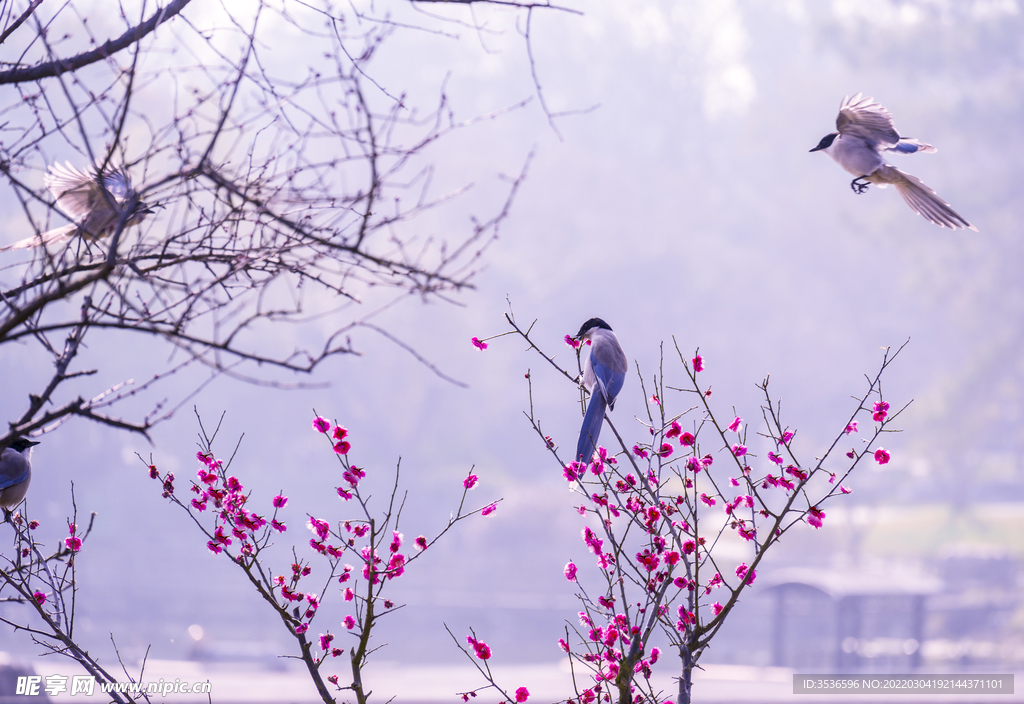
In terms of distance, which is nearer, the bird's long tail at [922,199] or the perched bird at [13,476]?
the bird's long tail at [922,199]

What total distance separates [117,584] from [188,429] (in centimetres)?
469

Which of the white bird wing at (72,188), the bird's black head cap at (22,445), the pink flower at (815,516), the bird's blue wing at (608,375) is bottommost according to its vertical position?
the pink flower at (815,516)

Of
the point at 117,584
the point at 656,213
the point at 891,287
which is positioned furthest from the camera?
the point at 656,213

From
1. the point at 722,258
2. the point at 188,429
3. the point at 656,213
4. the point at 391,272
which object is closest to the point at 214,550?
the point at 391,272

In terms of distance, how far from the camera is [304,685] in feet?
32.7

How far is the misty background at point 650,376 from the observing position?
1466cm

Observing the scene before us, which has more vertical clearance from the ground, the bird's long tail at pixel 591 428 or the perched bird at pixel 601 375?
the perched bird at pixel 601 375

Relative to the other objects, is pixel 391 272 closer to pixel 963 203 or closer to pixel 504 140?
pixel 963 203

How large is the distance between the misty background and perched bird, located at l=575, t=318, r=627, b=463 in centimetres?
946

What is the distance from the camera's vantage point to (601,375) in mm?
2912

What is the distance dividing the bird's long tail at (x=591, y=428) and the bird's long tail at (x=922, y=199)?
46.7 inches

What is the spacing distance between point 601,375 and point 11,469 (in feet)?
6.78

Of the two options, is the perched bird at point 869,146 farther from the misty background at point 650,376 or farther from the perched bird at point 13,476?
the misty background at point 650,376

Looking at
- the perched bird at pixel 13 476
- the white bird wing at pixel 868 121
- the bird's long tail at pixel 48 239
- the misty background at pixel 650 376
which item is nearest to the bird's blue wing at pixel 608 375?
the white bird wing at pixel 868 121
